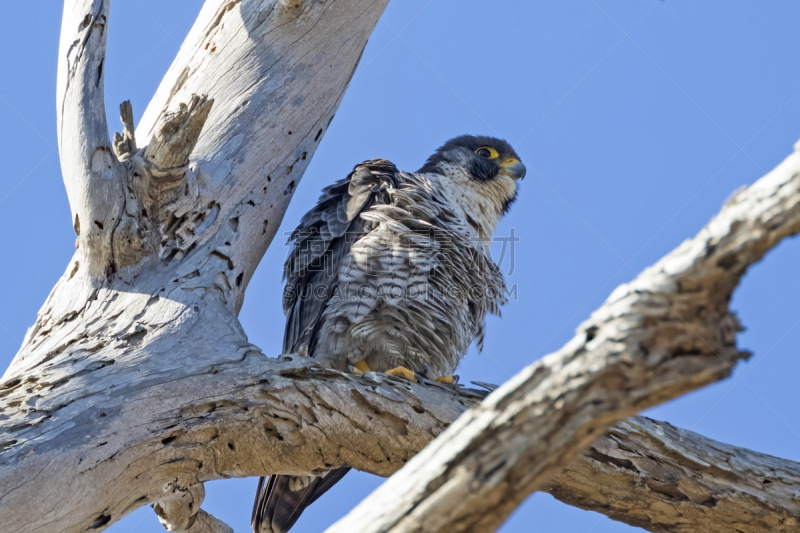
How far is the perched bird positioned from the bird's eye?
900mm

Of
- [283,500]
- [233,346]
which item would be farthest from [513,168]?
[233,346]

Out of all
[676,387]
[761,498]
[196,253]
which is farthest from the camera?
[196,253]

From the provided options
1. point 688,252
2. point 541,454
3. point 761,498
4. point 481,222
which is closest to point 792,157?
point 688,252

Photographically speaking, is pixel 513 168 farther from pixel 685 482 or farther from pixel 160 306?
pixel 160 306

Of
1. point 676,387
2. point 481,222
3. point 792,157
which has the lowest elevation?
point 676,387

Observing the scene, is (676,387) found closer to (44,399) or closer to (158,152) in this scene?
(44,399)

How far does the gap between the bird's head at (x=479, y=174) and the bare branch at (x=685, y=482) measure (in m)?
2.50

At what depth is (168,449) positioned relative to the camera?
277 cm

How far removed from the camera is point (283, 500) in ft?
12.6

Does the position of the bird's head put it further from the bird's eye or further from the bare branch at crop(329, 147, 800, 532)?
the bare branch at crop(329, 147, 800, 532)

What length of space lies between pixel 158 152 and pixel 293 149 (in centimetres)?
112

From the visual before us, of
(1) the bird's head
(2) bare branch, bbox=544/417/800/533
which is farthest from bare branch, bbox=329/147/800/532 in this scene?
(1) the bird's head

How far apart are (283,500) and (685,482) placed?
2044mm

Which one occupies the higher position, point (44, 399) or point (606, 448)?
point (606, 448)
